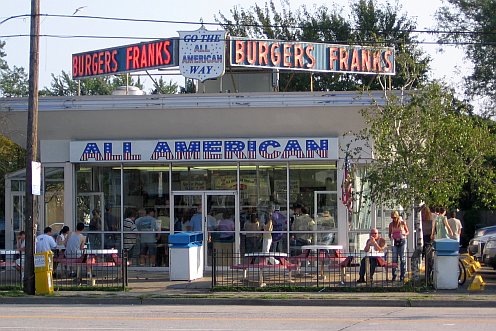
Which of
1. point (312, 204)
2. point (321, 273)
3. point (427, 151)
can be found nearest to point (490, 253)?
point (312, 204)

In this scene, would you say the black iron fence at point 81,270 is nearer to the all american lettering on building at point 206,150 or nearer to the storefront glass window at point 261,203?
the all american lettering on building at point 206,150

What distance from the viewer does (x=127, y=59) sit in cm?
2553

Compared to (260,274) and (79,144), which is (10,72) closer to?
(79,144)

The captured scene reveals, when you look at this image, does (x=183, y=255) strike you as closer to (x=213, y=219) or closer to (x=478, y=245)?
(x=213, y=219)

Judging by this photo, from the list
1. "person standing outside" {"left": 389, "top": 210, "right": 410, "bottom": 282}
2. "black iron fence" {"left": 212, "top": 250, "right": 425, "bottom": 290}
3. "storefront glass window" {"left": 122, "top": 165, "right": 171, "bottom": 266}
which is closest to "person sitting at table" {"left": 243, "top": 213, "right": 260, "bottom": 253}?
"black iron fence" {"left": 212, "top": 250, "right": 425, "bottom": 290}

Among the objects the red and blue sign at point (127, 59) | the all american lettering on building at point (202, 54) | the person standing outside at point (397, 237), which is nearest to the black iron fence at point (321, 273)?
the person standing outside at point (397, 237)

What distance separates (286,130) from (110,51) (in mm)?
5968

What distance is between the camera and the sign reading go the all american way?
2466 cm

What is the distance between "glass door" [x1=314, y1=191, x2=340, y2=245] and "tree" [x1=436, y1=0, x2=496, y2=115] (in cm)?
2341

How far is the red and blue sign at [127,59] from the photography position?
970 inches

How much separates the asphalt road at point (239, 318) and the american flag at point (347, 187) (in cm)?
631

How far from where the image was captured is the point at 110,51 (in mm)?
25859

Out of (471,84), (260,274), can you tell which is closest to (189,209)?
(260,274)

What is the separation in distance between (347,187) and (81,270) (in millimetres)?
7730
